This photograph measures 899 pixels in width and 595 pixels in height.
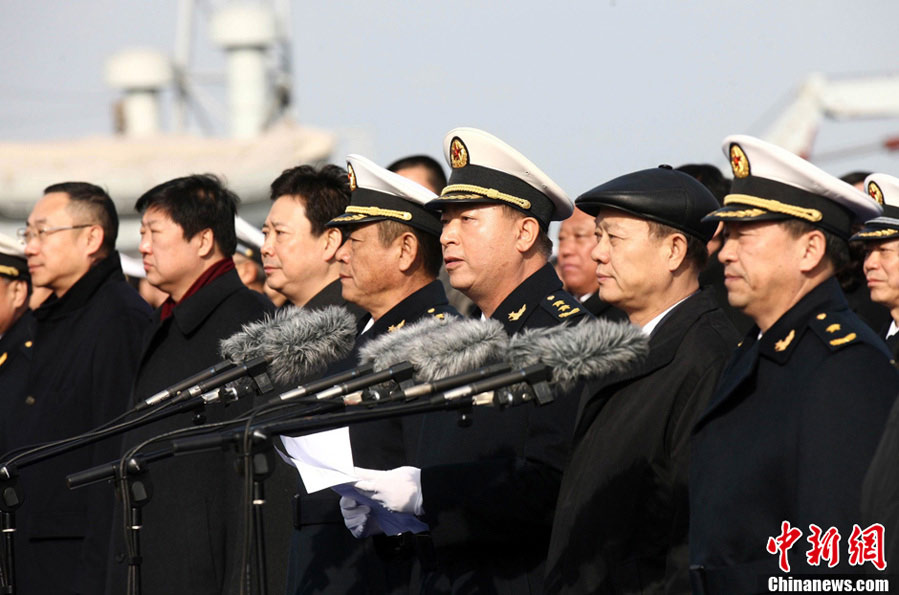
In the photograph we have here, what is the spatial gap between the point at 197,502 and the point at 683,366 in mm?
2458

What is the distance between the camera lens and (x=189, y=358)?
641 centimetres

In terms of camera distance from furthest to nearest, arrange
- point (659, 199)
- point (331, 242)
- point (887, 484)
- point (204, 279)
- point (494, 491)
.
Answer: point (204, 279)
point (331, 242)
point (659, 199)
point (494, 491)
point (887, 484)

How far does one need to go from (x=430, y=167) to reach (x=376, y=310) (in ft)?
8.49

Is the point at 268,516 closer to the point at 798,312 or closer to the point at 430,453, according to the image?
Answer: the point at 430,453

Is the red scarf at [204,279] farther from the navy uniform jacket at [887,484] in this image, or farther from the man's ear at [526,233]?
the navy uniform jacket at [887,484]

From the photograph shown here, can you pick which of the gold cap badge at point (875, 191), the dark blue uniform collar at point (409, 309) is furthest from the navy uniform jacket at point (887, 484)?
the gold cap badge at point (875, 191)

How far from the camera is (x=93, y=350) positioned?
7027 mm

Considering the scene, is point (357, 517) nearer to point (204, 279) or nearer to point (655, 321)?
point (655, 321)

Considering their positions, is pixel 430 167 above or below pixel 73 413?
above

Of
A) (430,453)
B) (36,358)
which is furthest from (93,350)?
(430,453)

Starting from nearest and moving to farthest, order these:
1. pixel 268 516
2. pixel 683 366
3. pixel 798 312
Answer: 1. pixel 798 312
2. pixel 683 366
3. pixel 268 516

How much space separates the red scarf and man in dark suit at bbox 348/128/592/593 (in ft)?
5.55

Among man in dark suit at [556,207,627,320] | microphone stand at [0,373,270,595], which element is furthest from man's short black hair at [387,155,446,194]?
microphone stand at [0,373,270,595]

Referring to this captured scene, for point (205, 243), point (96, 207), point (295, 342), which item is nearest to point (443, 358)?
point (295, 342)
